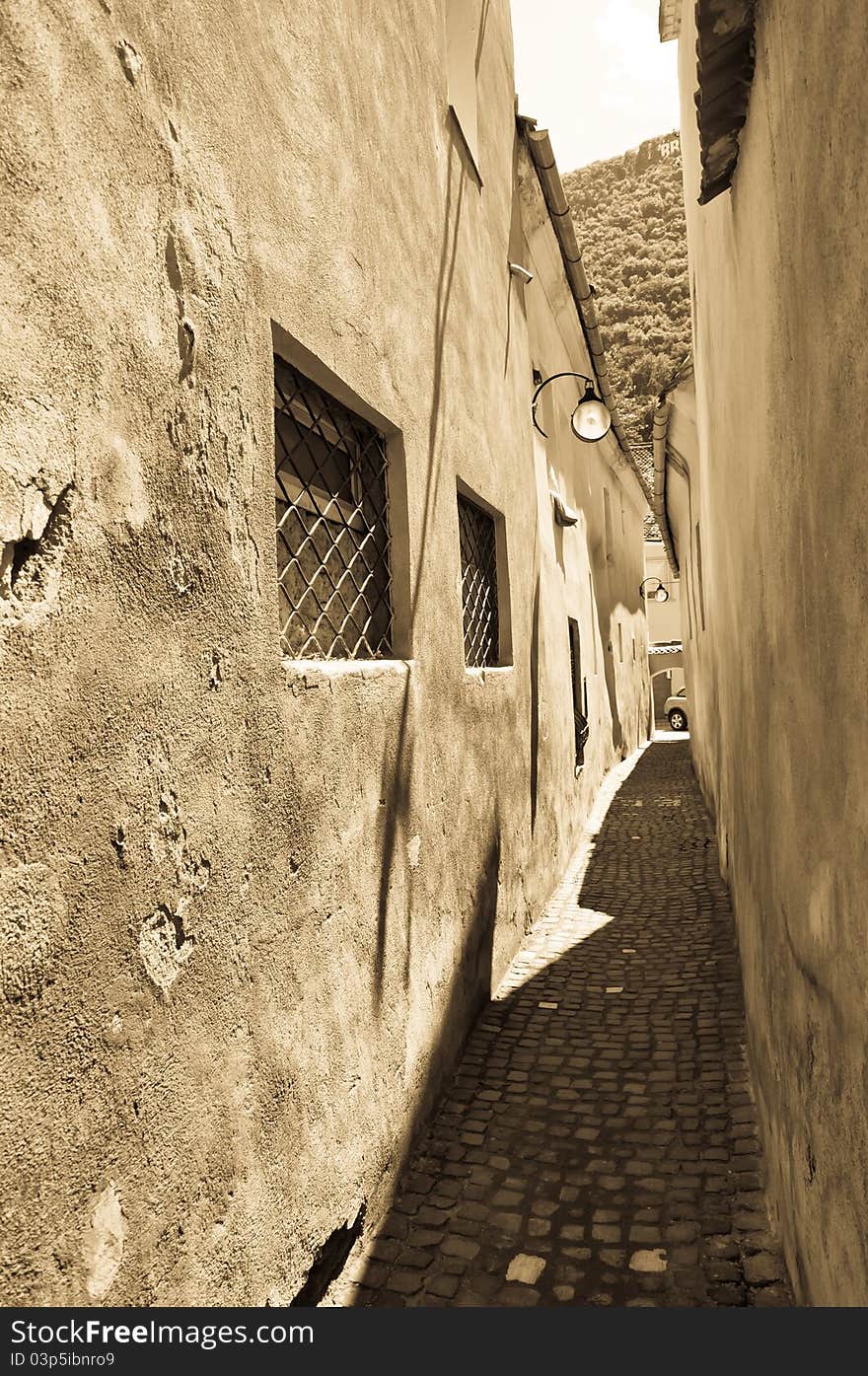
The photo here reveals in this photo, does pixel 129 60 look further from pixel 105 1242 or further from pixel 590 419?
pixel 590 419

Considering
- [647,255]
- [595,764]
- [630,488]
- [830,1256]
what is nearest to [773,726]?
[830,1256]

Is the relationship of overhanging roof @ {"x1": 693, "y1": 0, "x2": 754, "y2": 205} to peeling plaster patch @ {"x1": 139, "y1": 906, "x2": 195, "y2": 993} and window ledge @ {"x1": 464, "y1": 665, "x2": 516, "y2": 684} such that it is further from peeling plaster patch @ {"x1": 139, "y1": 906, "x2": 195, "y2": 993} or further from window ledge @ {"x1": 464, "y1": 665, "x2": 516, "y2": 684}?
peeling plaster patch @ {"x1": 139, "y1": 906, "x2": 195, "y2": 993}

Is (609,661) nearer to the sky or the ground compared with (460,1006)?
nearer to the sky

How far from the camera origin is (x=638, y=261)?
4906 centimetres

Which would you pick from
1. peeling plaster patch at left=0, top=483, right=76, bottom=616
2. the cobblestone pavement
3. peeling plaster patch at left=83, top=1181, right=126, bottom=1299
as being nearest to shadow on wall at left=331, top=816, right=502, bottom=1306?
the cobblestone pavement

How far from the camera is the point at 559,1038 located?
4672 mm

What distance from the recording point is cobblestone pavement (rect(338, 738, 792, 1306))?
2875 mm

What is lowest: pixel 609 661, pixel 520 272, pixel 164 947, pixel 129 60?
pixel 164 947

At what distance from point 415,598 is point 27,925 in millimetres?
2546

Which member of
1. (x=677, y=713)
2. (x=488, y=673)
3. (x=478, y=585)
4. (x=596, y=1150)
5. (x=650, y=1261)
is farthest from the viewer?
(x=677, y=713)

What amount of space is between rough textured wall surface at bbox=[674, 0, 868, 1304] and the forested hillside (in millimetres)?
38318

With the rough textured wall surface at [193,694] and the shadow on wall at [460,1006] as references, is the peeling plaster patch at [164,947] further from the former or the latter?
the shadow on wall at [460,1006]

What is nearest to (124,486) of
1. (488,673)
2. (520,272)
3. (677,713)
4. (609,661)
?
(488,673)

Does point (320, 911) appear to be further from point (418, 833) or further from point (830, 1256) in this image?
point (830, 1256)
